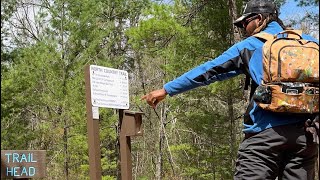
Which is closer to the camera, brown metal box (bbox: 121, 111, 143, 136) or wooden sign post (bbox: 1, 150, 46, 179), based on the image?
wooden sign post (bbox: 1, 150, 46, 179)

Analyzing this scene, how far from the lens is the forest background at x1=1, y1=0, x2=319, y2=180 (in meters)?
12.5

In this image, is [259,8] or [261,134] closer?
[261,134]

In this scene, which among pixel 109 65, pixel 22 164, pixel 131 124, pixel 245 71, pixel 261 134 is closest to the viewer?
pixel 261 134

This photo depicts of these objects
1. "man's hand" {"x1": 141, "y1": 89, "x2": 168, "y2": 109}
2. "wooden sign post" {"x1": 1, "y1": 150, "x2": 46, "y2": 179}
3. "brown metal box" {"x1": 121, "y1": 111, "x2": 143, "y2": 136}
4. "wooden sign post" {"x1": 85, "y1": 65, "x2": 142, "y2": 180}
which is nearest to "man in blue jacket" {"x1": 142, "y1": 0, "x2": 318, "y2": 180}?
"man's hand" {"x1": 141, "y1": 89, "x2": 168, "y2": 109}

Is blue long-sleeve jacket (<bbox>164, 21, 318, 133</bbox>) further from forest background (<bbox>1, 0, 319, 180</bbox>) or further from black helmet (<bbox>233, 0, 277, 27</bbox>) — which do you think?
forest background (<bbox>1, 0, 319, 180</bbox>)

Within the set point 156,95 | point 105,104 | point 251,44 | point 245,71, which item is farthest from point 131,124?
point 251,44

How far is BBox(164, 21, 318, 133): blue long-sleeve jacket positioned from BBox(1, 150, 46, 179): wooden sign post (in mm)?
1129

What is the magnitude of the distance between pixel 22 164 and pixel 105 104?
989 mm

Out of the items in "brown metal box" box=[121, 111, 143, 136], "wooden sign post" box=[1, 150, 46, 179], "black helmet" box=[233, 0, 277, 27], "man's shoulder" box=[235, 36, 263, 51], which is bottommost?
"wooden sign post" box=[1, 150, 46, 179]

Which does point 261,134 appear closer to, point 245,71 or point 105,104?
point 245,71

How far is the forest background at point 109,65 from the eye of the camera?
12461mm

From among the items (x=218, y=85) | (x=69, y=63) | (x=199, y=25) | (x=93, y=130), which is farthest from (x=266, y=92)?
(x=69, y=63)

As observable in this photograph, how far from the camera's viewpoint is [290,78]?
2.19 meters

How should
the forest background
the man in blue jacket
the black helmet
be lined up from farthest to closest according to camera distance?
the forest background
the black helmet
the man in blue jacket
